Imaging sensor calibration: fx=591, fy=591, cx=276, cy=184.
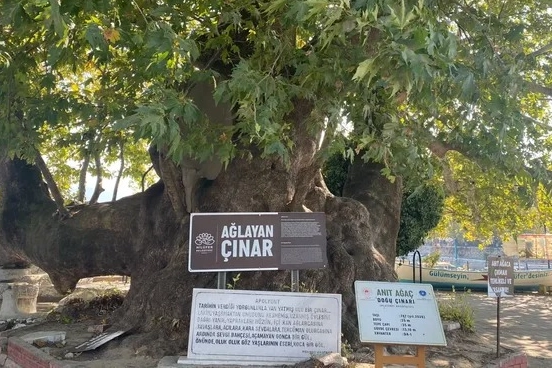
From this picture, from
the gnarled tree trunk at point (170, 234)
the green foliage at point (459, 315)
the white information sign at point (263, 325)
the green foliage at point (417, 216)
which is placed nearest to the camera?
the white information sign at point (263, 325)

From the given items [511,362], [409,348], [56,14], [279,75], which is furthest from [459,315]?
[56,14]

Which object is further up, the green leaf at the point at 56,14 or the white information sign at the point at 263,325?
the green leaf at the point at 56,14

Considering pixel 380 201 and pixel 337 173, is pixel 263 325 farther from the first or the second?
pixel 337 173

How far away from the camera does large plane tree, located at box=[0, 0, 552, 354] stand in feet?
16.7

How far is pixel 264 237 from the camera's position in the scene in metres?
7.71

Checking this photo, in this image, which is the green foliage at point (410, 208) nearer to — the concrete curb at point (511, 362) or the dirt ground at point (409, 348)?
the dirt ground at point (409, 348)

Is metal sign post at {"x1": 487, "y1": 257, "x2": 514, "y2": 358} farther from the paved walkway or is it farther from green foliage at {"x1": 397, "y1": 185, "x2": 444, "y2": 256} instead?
green foliage at {"x1": 397, "y1": 185, "x2": 444, "y2": 256}

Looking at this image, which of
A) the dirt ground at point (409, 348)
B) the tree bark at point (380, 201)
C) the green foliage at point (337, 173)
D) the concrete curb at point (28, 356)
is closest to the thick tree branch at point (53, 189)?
the dirt ground at point (409, 348)

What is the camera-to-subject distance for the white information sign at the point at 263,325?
22.5 ft

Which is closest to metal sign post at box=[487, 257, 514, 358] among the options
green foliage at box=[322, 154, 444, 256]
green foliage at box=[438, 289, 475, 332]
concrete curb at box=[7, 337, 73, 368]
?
green foliage at box=[438, 289, 475, 332]

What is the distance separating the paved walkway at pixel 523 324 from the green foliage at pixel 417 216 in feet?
7.79

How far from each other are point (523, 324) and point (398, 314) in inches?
380

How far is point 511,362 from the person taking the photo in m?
7.91

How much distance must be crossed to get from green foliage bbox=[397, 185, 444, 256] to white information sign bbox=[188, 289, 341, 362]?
657 centimetres
